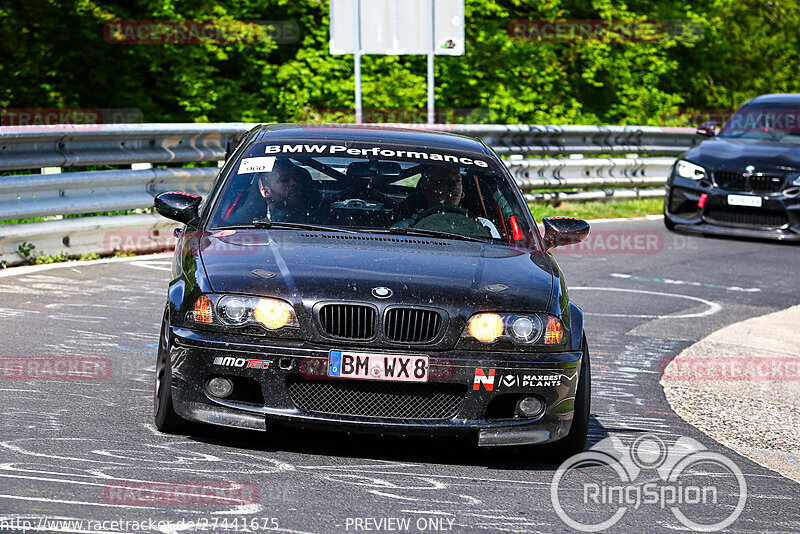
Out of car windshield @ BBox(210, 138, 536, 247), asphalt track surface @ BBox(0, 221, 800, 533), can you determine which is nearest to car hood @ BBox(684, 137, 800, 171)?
asphalt track surface @ BBox(0, 221, 800, 533)

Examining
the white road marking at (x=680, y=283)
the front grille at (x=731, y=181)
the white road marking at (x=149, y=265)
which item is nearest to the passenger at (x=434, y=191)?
the white road marking at (x=149, y=265)

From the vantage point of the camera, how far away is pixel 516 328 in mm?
5484

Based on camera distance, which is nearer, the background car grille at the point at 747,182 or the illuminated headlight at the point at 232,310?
the illuminated headlight at the point at 232,310

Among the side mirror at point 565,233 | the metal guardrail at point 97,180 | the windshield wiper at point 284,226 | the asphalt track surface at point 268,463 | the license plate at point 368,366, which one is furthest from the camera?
the metal guardrail at point 97,180

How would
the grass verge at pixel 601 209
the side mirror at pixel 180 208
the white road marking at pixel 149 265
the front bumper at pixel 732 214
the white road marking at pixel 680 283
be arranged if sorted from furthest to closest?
the grass verge at pixel 601 209, the front bumper at pixel 732 214, the white road marking at pixel 680 283, the white road marking at pixel 149 265, the side mirror at pixel 180 208

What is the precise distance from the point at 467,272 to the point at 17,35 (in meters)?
21.8

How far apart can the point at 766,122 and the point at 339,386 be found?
41.3 feet

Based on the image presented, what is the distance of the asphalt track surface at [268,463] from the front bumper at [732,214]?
6.35 m

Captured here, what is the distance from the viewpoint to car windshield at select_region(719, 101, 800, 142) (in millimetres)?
16422

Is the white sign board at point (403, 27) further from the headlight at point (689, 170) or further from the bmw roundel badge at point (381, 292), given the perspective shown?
the bmw roundel badge at point (381, 292)

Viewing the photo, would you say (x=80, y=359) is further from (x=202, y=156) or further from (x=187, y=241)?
(x=202, y=156)

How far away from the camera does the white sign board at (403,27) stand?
20.3 metres

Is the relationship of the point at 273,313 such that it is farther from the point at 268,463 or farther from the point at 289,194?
the point at 289,194

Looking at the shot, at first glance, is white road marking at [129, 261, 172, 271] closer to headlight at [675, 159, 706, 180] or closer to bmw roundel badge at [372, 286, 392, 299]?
bmw roundel badge at [372, 286, 392, 299]
